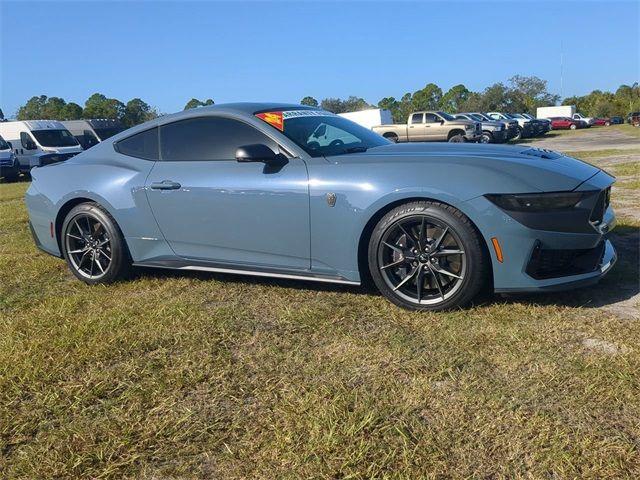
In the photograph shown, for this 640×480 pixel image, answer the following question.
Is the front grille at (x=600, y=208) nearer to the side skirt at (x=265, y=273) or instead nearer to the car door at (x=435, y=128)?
the side skirt at (x=265, y=273)

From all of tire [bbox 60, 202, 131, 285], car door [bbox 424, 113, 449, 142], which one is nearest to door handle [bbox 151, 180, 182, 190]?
tire [bbox 60, 202, 131, 285]

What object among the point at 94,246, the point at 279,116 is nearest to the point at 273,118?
the point at 279,116

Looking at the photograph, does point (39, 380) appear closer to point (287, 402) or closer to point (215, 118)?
point (287, 402)

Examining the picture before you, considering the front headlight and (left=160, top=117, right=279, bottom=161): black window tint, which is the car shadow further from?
(left=160, top=117, right=279, bottom=161): black window tint

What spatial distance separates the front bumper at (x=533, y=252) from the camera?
3145 millimetres

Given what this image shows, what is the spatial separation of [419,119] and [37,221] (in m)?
21.7

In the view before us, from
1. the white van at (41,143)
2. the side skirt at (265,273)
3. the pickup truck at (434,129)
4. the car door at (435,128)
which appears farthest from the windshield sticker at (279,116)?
the car door at (435,128)

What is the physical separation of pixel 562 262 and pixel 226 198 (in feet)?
7.15

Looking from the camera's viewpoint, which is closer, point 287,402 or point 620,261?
point 287,402

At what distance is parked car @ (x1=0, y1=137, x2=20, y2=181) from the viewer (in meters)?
19.8

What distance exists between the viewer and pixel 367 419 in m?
2.22

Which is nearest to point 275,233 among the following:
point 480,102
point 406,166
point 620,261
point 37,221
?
point 406,166

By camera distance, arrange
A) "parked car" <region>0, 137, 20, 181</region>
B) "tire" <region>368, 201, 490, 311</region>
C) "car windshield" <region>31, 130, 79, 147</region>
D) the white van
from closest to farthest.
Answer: "tire" <region>368, 201, 490, 311</region> < "parked car" <region>0, 137, 20, 181</region> < the white van < "car windshield" <region>31, 130, 79, 147</region>

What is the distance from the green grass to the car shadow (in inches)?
1.1
